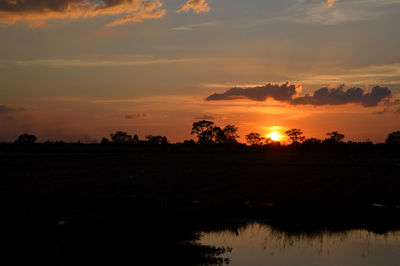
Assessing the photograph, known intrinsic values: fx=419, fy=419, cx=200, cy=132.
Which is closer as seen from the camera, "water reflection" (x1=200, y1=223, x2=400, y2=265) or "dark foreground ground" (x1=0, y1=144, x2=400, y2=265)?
"dark foreground ground" (x1=0, y1=144, x2=400, y2=265)

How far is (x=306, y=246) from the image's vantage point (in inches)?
962

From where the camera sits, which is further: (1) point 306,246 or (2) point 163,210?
(2) point 163,210

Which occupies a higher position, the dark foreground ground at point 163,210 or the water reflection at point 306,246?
the dark foreground ground at point 163,210

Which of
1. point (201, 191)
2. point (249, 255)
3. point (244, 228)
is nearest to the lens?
point (249, 255)

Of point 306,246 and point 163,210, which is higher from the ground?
point 163,210

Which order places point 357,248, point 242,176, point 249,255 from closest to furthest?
point 249,255 → point 357,248 → point 242,176

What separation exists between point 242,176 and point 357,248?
1484 inches

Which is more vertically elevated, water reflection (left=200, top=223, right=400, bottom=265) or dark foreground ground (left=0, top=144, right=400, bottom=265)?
dark foreground ground (left=0, top=144, right=400, bottom=265)

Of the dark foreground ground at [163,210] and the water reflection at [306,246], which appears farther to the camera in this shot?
the water reflection at [306,246]

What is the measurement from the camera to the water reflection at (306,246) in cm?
2192

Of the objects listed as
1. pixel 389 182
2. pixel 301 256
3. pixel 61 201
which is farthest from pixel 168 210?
pixel 389 182

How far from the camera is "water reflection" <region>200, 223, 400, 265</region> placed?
71.9ft

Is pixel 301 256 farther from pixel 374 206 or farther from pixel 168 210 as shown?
pixel 374 206

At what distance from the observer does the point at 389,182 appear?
56.4 m
